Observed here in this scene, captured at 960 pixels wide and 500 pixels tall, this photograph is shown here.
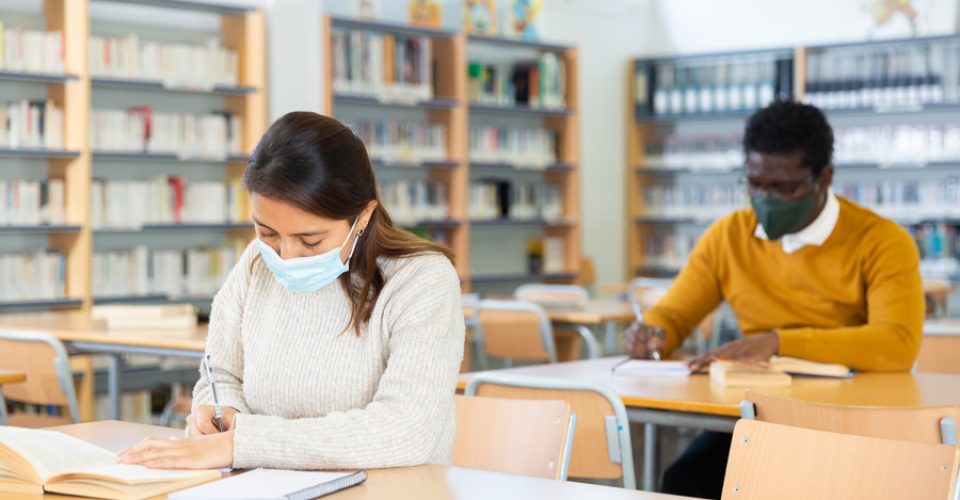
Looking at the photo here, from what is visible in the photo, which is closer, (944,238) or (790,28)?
(944,238)

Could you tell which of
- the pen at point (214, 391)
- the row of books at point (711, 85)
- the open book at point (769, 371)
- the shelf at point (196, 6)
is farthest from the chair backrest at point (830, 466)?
the row of books at point (711, 85)

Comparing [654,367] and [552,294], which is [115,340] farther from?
[552,294]

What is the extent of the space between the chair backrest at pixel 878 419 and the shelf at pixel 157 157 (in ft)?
13.6

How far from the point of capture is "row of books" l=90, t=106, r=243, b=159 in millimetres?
5809

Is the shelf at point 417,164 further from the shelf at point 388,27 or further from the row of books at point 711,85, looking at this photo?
the row of books at point 711,85

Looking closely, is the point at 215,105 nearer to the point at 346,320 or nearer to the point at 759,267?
the point at 759,267

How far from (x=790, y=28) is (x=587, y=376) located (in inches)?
231

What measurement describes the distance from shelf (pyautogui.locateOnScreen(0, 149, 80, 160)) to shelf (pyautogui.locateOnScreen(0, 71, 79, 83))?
330 mm

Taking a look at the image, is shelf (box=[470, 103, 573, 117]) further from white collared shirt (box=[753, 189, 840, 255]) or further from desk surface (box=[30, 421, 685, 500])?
desk surface (box=[30, 421, 685, 500])

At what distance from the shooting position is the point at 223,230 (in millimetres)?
6434

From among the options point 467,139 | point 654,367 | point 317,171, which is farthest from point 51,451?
point 467,139

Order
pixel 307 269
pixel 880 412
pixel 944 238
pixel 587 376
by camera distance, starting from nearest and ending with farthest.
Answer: pixel 307 269, pixel 880 412, pixel 587 376, pixel 944 238

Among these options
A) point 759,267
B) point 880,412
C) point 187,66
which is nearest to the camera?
point 880,412

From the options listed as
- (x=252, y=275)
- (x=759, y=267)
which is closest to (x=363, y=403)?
(x=252, y=275)
